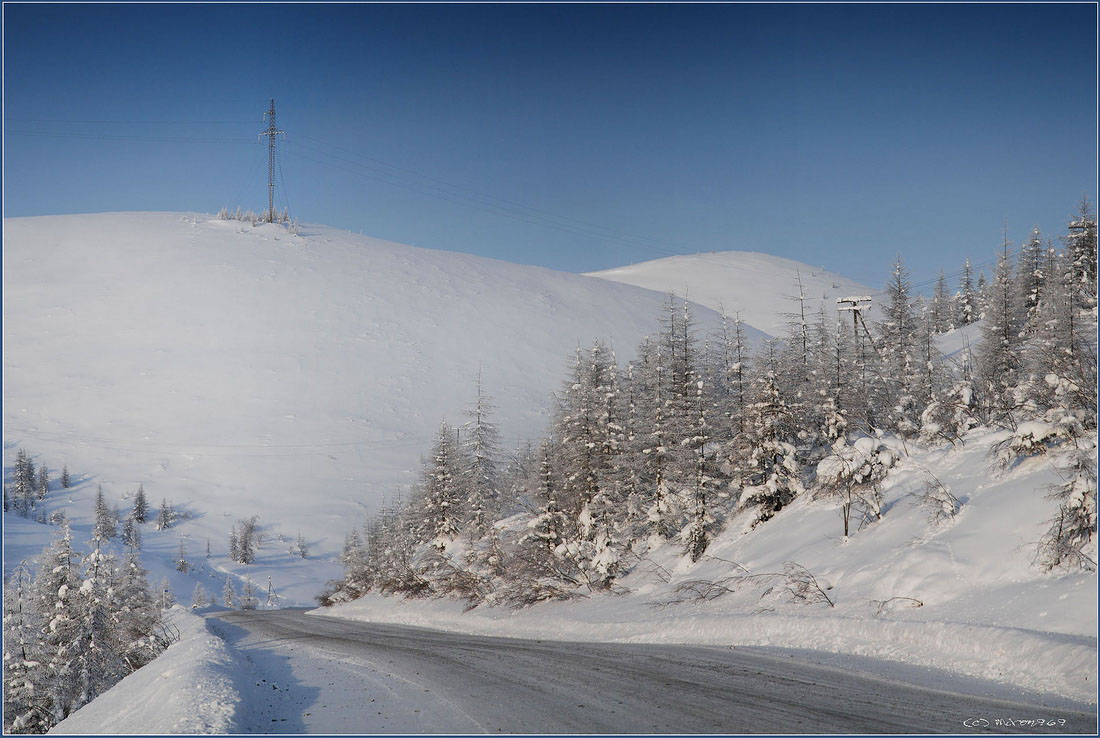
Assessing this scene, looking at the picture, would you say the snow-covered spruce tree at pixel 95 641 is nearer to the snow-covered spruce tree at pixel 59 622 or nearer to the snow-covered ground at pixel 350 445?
the snow-covered spruce tree at pixel 59 622

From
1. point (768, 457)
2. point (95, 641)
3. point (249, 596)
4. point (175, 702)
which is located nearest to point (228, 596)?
point (249, 596)

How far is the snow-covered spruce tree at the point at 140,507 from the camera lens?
8681 cm

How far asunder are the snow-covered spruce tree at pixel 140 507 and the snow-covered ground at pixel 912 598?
74210 mm

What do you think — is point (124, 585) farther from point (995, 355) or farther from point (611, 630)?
point (995, 355)

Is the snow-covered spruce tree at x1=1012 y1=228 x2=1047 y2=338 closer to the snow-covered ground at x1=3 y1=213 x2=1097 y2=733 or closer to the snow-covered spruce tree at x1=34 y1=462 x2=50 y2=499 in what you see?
the snow-covered ground at x1=3 y1=213 x2=1097 y2=733

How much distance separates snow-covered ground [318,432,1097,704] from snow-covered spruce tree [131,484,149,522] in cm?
7421

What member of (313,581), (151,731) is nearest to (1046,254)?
(151,731)

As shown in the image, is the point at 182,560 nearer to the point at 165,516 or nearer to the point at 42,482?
the point at 165,516

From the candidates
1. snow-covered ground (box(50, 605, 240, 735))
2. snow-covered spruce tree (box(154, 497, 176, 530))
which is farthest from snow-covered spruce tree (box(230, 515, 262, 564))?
snow-covered ground (box(50, 605, 240, 735))

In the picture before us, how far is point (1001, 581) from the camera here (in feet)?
45.5

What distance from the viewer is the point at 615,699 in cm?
902

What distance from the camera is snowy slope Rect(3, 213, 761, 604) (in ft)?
291

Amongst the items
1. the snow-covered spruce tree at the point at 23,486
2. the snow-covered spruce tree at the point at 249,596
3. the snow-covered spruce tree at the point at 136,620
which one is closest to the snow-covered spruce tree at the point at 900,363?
the snow-covered spruce tree at the point at 136,620

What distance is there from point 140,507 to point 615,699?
94.9 metres
